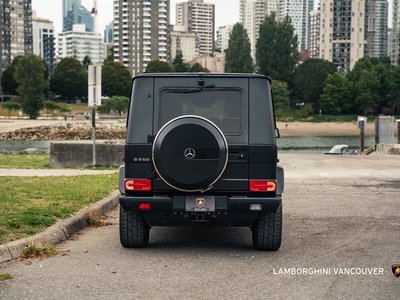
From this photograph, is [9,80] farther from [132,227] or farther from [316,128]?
[132,227]

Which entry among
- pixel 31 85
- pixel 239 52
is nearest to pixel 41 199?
pixel 31 85

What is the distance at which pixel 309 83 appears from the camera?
131000 mm

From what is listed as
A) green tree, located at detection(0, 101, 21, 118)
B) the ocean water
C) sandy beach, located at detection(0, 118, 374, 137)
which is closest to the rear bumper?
the ocean water

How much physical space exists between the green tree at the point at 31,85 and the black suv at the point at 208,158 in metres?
106

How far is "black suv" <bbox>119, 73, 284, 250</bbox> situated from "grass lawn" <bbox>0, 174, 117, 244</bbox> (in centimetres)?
162

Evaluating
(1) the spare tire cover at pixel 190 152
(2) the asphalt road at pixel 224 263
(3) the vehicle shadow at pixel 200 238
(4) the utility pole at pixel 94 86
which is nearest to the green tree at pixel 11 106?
(4) the utility pole at pixel 94 86

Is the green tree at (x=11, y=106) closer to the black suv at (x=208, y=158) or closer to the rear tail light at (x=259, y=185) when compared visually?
the black suv at (x=208, y=158)

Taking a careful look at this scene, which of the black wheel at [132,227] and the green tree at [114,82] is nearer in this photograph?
the black wheel at [132,227]

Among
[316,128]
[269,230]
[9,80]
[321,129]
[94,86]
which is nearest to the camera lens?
[269,230]

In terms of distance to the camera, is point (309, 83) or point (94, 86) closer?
point (94, 86)

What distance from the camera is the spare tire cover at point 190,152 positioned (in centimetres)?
690

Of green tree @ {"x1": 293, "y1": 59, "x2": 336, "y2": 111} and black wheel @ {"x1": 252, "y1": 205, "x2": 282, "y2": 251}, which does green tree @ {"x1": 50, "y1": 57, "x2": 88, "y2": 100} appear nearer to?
green tree @ {"x1": 293, "y1": 59, "x2": 336, "y2": 111}

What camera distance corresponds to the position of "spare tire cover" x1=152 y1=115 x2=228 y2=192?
690 centimetres

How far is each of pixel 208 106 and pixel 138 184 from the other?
1.23m
